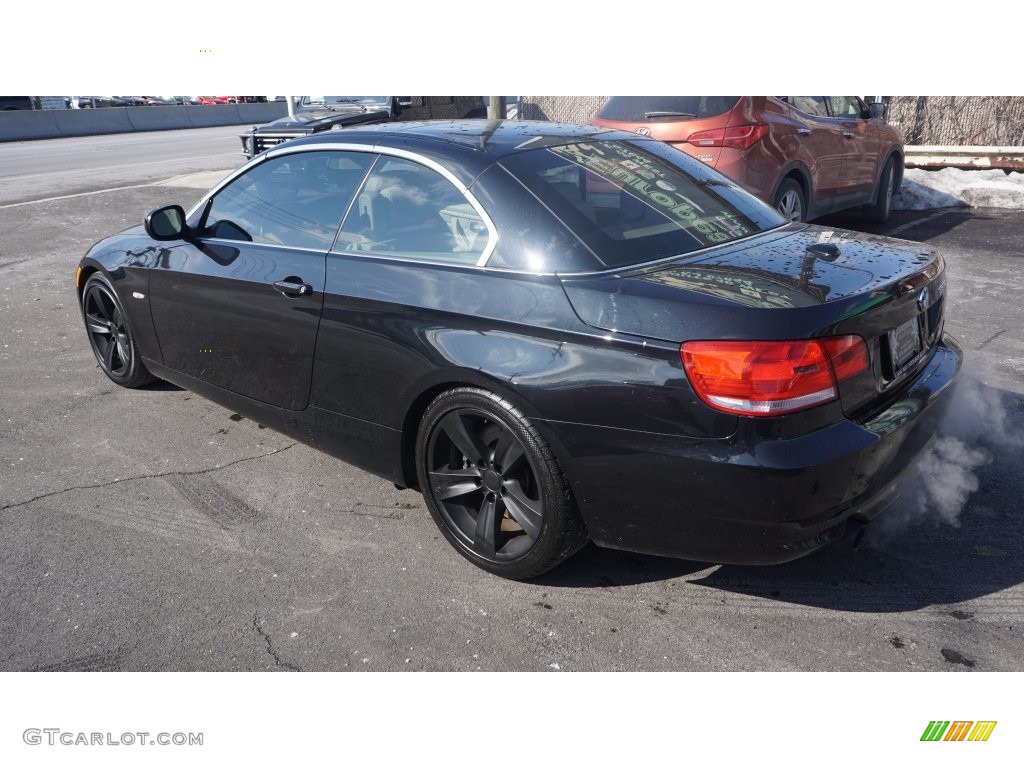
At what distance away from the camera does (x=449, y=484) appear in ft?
11.5

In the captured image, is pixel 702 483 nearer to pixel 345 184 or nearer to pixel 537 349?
pixel 537 349

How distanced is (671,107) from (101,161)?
50.8 feet

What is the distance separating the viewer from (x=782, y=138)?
25.0ft

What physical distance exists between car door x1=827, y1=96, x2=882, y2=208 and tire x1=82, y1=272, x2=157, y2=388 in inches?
267

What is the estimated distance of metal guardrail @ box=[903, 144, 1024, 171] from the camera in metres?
12.2

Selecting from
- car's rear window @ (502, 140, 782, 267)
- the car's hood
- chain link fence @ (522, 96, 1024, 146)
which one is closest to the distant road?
chain link fence @ (522, 96, 1024, 146)

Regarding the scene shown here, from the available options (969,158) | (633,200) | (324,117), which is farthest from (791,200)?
(324,117)

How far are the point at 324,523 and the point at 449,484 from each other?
718 mm

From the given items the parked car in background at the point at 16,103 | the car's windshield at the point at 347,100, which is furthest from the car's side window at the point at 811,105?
the parked car in background at the point at 16,103

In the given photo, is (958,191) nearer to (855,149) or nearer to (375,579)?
(855,149)

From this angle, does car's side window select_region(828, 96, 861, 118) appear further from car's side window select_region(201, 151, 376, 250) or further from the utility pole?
car's side window select_region(201, 151, 376, 250)
